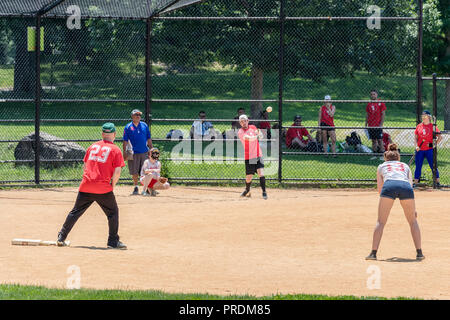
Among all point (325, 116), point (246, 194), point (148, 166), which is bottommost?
point (246, 194)

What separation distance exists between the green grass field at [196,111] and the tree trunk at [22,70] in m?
0.38

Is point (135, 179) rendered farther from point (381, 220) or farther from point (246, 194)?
point (381, 220)

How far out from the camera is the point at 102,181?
35.3ft

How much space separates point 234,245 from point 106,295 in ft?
12.6

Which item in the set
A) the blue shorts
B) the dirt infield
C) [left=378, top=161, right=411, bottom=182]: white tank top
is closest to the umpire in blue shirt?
the dirt infield

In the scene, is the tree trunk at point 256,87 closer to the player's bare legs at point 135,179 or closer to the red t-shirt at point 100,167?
the player's bare legs at point 135,179

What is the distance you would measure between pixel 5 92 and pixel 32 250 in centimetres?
977

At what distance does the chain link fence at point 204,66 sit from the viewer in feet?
58.2

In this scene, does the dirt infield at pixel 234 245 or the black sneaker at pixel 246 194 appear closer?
the dirt infield at pixel 234 245

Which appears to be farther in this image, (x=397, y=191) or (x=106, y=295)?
(x=397, y=191)

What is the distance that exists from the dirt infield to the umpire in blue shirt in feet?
1.68

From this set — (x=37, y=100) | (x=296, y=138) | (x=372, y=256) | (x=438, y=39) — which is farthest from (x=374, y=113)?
(x=372, y=256)

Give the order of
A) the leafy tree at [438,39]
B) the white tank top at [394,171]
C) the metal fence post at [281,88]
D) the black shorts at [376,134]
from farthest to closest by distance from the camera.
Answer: the leafy tree at [438,39] < the black shorts at [376,134] < the metal fence post at [281,88] < the white tank top at [394,171]

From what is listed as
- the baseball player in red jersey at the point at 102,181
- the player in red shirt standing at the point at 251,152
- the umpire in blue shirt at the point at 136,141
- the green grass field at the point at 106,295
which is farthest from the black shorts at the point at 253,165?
the green grass field at the point at 106,295
